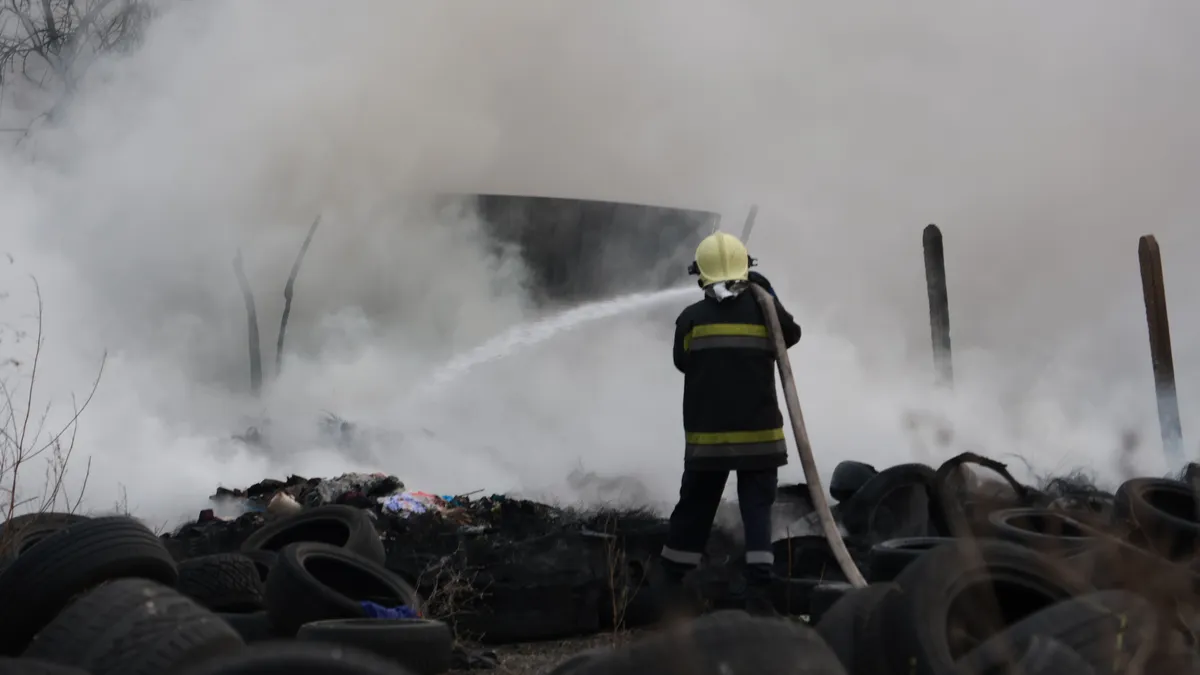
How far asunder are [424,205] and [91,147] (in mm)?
3431

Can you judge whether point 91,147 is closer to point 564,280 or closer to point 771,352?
point 564,280

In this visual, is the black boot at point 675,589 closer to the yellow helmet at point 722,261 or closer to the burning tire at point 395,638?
the yellow helmet at point 722,261

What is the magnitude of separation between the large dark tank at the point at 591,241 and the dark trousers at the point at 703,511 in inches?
310

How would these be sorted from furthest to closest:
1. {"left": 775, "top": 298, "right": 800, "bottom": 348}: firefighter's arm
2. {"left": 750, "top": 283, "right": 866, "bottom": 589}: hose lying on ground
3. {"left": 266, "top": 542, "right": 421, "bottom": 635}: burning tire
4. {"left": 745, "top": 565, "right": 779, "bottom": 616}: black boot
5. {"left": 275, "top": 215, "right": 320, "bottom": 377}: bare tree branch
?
{"left": 275, "top": 215, "right": 320, "bottom": 377}: bare tree branch
{"left": 775, "top": 298, "right": 800, "bottom": 348}: firefighter's arm
{"left": 750, "top": 283, "right": 866, "bottom": 589}: hose lying on ground
{"left": 745, "top": 565, "right": 779, "bottom": 616}: black boot
{"left": 266, "top": 542, "right": 421, "bottom": 635}: burning tire

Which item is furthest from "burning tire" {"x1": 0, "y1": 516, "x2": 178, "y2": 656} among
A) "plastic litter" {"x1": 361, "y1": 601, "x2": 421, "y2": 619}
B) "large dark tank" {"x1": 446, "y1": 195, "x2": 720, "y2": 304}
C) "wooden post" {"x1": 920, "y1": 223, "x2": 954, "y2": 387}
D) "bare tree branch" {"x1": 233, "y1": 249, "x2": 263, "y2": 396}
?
"large dark tank" {"x1": 446, "y1": 195, "x2": 720, "y2": 304}

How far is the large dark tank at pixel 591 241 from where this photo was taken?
12.9 m

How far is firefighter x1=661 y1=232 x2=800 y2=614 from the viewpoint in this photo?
504 cm

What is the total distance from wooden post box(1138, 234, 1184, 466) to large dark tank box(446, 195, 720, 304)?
5.12 meters

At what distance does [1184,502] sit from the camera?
575 centimetres

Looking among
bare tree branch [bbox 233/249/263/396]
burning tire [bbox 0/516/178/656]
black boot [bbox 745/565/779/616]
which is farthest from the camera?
bare tree branch [bbox 233/249/263/396]

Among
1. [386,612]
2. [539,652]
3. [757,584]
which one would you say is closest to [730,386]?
[757,584]

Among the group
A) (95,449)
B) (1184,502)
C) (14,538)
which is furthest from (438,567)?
(95,449)

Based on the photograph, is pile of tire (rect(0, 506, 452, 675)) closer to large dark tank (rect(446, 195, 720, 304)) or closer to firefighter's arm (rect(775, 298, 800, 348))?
firefighter's arm (rect(775, 298, 800, 348))

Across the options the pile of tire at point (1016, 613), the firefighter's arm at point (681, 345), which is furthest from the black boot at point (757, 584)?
the firefighter's arm at point (681, 345)
